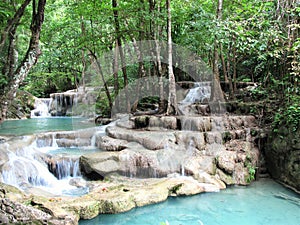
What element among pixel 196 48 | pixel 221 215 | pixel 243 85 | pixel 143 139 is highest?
pixel 196 48

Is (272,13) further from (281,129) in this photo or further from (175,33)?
(175,33)

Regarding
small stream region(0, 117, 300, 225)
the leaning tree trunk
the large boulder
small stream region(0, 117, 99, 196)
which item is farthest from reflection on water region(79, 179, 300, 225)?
the leaning tree trunk

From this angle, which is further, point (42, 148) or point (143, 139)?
point (42, 148)

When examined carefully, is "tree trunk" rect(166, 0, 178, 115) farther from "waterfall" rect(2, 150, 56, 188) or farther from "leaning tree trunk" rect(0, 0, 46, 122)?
"leaning tree trunk" rect(0, 0, 46, 122)

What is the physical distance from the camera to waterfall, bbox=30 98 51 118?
16.2 metres

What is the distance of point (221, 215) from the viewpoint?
179 inches

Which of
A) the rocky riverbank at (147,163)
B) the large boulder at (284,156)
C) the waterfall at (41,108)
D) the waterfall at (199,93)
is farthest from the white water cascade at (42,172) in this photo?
the waterfall at (41,108)

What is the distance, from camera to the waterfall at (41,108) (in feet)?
53.2

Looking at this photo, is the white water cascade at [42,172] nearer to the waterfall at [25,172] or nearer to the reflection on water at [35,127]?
the waterfall at [25,172]

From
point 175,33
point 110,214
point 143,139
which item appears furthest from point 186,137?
point 175,33

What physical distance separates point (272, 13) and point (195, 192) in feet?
17.0

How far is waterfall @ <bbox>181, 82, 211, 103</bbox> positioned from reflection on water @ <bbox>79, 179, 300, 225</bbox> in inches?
233

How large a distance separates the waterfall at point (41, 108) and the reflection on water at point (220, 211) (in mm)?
13384

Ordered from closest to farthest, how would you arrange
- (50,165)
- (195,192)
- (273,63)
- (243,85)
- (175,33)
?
(195,192), (50,165), (273,63), (243,85), (175,33)
